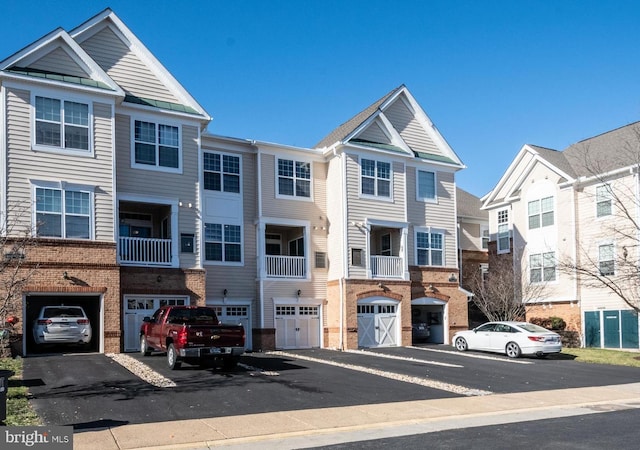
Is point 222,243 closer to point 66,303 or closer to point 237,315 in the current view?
point 237,315

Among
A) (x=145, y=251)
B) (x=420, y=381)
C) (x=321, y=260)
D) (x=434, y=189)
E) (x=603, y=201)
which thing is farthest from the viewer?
(x=434, y=189)

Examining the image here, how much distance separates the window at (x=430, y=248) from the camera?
3105 centimetres

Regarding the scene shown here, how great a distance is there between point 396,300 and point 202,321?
11847 millimetres

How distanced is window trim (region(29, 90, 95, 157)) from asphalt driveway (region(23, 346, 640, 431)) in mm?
6706

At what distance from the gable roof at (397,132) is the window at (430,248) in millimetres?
3561

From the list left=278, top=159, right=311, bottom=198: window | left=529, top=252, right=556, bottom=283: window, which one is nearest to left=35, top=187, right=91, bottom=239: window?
left=278, top=159, right=311, bottom=198: window

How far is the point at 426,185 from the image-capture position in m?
31.7

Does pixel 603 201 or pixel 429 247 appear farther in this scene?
pixel 429 247

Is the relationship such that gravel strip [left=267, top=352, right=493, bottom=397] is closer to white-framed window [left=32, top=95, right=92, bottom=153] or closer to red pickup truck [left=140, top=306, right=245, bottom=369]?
red pickup truck [left=140, top=306, right=245, bottom=369]

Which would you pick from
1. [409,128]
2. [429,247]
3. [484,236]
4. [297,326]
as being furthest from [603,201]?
[297,326]

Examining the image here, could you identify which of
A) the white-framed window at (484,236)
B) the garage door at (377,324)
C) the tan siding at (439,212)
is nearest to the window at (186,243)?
the garage door at (377,324)

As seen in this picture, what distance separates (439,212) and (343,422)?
2097cm

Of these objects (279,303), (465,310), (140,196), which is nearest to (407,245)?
(465,310)

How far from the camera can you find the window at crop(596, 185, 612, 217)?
30484 mm
